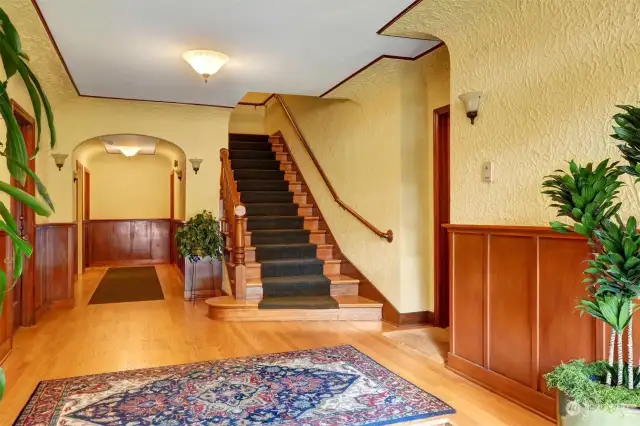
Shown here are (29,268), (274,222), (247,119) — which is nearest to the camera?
(29,268)

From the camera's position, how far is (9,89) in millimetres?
3820

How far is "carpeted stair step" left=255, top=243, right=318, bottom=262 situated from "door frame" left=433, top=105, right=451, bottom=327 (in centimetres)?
190

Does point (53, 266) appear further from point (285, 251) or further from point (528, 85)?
point (528, 85)

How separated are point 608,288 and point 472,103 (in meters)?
1.62

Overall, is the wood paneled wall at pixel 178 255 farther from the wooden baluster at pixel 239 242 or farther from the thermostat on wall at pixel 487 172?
the thermostat on wall at pixel 487 172

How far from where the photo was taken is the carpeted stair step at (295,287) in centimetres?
504

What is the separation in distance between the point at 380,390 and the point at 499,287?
1.01 m

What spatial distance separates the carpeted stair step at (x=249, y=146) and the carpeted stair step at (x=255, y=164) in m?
0.49

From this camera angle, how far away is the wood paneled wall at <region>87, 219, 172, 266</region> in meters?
9.88

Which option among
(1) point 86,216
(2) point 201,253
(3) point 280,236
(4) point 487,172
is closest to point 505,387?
(4) point 487,172

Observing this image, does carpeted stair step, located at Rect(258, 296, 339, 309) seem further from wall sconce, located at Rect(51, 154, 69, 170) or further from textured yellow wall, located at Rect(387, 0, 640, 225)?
wall sconce, located at Rect(51, 154, 69, 170)

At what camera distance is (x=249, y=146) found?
810 centimetres

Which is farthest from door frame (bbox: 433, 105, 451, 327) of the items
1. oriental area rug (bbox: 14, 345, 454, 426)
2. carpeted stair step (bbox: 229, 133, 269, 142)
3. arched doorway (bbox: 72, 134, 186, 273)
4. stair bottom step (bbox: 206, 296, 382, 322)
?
arched doorway (bbox: 72, 134, 186, 273)

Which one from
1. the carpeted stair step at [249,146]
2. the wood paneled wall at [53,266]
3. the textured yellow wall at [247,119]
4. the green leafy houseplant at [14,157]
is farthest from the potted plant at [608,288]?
the textured yellow wall at [247,119]
